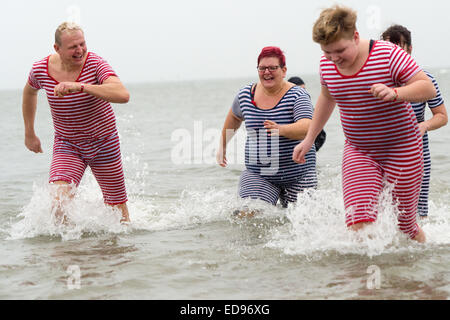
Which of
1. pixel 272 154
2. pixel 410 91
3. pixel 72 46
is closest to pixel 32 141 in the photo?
pixel 72 46

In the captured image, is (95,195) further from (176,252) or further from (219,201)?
(176,252)

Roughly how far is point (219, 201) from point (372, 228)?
3940mm

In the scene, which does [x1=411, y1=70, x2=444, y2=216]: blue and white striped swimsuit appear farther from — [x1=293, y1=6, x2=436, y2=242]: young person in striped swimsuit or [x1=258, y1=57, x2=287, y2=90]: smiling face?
[x1=258, y1=57, x2=287, y2=90]: smiling face

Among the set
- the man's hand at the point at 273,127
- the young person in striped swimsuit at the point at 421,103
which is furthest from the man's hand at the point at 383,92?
the man's hand at the point at 273,127

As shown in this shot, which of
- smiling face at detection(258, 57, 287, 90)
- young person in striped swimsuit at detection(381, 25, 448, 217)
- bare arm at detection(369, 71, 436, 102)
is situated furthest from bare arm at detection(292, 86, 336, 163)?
smiling face at detection(258, 57, 287, 90)

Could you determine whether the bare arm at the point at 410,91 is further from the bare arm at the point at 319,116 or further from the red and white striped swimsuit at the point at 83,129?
the red and white striped swimsuit at the point at 83,129

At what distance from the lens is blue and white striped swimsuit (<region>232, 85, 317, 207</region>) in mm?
5918

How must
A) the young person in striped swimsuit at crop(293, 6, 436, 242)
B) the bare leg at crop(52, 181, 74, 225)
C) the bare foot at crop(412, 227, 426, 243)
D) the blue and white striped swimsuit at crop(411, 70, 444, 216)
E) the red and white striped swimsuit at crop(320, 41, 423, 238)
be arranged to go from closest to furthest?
1. the young person in striped swimsuit at crop(293, 6, 436, 242)
2. the red and white striped swimsuit at crop(320, 41, 423, 238)
3. the bare foot at crop(412, 227, 426, 243)
4. the blue and white striped swimsuit at crop(411, 70, 444, 216)
5. the bare leg at crop(52, 181, 74, 225)

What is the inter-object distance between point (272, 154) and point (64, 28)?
2109 mm

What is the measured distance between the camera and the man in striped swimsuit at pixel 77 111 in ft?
18.0

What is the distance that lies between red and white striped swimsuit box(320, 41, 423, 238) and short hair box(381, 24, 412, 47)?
3.89ft

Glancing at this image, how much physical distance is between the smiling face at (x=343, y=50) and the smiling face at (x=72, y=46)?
7.55 ft

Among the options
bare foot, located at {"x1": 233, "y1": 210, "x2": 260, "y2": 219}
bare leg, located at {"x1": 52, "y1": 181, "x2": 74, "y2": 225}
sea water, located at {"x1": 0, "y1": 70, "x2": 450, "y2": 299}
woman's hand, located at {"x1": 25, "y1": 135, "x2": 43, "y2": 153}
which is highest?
woman's hand, located at {"x1": 25, "y1": 135, "x2": 43, "y2": 153}
